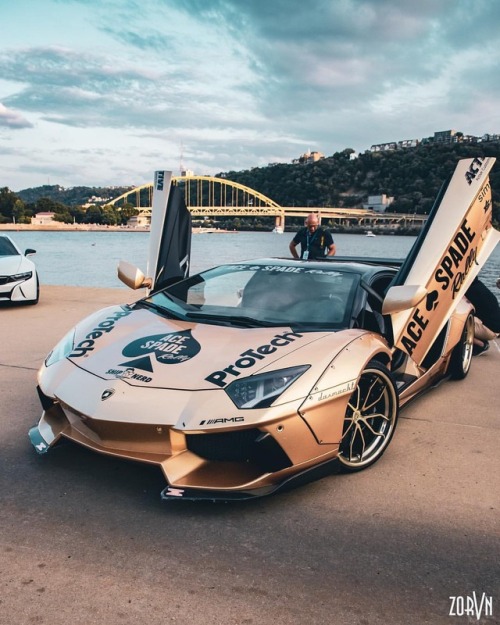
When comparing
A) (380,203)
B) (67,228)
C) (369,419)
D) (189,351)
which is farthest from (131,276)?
(67,228)

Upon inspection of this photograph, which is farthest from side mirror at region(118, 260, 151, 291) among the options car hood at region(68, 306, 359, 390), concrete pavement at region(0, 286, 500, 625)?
concrete pavement at region(0, 286, 500, 625)

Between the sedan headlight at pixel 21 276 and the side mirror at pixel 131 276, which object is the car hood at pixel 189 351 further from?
the sedan headlight at pixel 21 276

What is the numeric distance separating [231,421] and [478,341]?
174 inches

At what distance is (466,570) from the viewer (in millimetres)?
2424

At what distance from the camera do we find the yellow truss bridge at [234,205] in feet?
253

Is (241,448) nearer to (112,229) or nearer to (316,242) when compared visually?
(316,242)

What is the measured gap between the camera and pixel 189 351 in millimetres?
3262

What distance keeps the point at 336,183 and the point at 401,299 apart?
96005mm

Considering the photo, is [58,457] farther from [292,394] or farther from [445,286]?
[445,286]

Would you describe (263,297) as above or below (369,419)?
above

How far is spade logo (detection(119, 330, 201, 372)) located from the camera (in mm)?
3186

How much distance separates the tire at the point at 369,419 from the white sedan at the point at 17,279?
7.76 m

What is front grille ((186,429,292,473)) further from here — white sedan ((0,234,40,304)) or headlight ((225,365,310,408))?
white sedan ((0,234,40,304))

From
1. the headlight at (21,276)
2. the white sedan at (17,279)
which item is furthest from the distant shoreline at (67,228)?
the headlight at (21,276)
